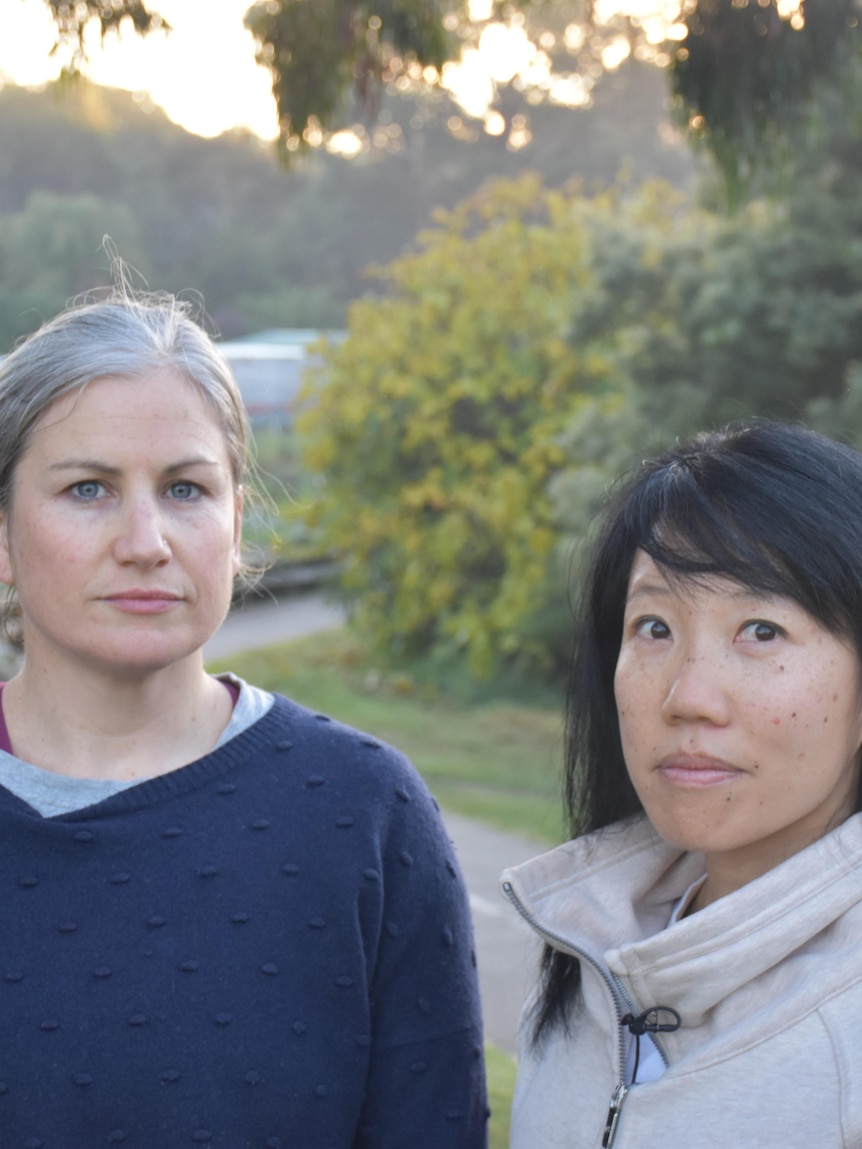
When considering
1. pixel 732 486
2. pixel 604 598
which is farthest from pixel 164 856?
pixel 732 486

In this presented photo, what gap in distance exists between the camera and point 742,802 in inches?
56.7

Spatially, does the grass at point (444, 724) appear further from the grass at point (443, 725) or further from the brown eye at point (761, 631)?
the brown eye at point (761, 631)

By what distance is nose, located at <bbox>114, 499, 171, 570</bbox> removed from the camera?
167 centimetres

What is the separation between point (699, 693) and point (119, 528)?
752 mm

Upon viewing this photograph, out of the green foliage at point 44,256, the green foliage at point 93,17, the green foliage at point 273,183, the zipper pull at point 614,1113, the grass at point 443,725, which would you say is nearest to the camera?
the zipper pull at point 614,1113

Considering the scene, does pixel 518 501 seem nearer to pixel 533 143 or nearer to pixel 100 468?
pixel 100 468

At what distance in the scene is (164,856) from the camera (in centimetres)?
171

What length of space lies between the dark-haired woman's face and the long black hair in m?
0.03

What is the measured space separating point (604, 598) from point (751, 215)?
5.51 meters

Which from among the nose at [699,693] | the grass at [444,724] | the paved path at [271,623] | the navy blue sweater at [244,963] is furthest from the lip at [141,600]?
the paved path at [271,623]

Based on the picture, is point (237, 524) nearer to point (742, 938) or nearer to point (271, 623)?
point (742, 938)

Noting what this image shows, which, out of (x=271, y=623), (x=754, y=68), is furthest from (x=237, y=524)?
(x=271, y=623)

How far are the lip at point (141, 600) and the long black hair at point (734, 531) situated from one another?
543mm

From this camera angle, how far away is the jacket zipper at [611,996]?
1.49 meters
